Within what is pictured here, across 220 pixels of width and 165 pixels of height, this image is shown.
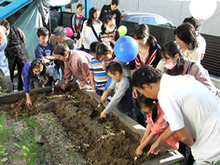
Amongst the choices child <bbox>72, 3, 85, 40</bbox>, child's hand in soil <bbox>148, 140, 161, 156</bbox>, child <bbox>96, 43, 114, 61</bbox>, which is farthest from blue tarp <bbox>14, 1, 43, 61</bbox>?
child's hand in soil <bbox>148, 140, 161, 156</bbox>

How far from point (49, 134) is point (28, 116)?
69cm

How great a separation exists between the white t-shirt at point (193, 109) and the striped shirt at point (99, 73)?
1726 millimetres

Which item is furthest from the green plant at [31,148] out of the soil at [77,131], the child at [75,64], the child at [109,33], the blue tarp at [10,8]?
the blue tarp at [10,8]

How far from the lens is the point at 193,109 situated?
4.59 feet

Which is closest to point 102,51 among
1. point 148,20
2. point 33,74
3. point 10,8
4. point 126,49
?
point 126,49

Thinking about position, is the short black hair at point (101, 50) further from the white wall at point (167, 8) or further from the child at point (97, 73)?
the white wall at point (167, 8)

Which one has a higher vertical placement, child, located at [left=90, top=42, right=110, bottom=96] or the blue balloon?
the blue balloon

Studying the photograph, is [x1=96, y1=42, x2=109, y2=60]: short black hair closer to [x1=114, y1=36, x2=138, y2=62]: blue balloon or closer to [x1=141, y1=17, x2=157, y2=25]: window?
[x1=114, y1=36, x2=138, y2=62]: blue balloon

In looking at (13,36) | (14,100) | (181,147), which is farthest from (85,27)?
(181,147)

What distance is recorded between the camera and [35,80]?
366 cm

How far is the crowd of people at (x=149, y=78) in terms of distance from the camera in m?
1.41

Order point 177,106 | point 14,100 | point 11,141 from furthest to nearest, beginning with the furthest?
point 14,100, point 11,141, point 177,106

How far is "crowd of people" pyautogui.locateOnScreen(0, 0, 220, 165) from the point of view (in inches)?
55.6

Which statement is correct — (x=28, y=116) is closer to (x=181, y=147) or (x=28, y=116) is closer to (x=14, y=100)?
(x=14, y=100)
